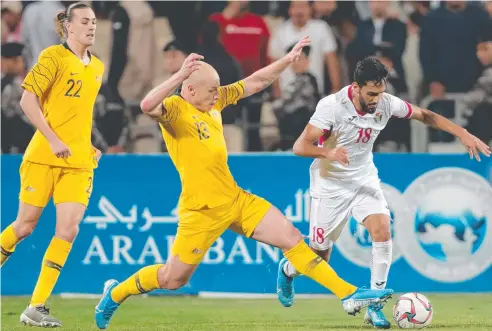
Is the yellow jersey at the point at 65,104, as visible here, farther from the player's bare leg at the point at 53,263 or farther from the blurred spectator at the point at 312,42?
the blurred spectator at the point at 312,42

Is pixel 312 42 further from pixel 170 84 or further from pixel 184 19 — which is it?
pixel 170 84

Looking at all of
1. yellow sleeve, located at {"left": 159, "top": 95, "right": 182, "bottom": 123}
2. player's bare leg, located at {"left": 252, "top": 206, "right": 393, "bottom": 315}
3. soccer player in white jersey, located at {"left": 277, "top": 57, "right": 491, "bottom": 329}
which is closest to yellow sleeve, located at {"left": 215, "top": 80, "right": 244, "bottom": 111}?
yellow sleeve, located at {"left": 159, "top": 95, "right": 182, "bottom": 123}

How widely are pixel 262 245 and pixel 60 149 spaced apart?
11.2 ft

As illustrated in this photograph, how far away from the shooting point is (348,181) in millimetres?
9352

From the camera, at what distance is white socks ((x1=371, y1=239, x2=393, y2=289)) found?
356 inches

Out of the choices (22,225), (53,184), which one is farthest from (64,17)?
(22,225)

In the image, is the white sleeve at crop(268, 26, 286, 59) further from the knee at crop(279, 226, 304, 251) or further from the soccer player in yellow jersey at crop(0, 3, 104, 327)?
the knee at crop(279, 226, 304, 251)

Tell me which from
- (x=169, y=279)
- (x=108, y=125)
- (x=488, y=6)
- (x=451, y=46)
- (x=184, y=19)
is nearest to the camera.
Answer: (x=169, y=279)

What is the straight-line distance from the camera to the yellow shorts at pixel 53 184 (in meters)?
9.34

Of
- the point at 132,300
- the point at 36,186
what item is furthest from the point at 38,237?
the point at 36,186

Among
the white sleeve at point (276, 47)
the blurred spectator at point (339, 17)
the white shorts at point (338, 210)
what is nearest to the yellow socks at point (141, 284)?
the white shorts at point (338, 210)

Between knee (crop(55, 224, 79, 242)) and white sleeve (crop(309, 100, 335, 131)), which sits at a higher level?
white sleeve (crop(309, 100, 335, 131))

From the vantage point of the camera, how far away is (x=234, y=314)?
33.8ft

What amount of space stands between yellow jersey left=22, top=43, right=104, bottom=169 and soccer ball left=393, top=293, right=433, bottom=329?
9.31 feet
